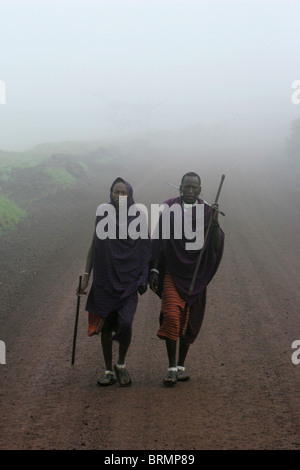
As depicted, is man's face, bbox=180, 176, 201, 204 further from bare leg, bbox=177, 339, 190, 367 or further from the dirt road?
the dirt road

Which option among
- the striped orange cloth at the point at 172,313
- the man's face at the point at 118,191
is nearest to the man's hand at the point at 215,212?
the striped orange cloth at the point at 172,313

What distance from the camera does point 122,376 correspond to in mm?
4516

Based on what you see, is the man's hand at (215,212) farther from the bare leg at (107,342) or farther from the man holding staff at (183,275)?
the bare leg at (107,342)

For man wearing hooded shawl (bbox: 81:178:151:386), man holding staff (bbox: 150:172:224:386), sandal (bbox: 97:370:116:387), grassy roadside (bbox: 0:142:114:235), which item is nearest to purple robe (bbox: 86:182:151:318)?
man wearing hooded shawl (bbox: 81:178:151:386)

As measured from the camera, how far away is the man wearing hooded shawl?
14.6 feet

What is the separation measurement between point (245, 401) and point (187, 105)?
104 metres

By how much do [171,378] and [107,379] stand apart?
0.63 meters

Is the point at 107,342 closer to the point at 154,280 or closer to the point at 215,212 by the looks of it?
the point at 154,280

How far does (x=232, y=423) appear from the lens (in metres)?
3.73

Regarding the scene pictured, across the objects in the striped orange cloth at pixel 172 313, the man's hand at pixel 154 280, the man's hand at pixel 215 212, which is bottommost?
the striped orange cloth at pixel 172 313

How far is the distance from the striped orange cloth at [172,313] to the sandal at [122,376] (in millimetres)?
503

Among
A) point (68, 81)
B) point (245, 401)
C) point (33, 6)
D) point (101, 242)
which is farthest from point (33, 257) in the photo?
point (33, 6)

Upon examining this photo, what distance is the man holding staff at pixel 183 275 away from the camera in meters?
4.47

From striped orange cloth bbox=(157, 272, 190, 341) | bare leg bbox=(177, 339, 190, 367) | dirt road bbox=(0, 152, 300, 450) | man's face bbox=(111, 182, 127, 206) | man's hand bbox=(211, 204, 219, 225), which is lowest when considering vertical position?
dirt road bbox=(0, 152, 300, 450)
